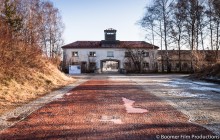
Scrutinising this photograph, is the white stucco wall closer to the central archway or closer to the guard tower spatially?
the central archway

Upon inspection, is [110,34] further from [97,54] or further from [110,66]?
[110,66]

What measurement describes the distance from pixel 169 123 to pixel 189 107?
278 cm

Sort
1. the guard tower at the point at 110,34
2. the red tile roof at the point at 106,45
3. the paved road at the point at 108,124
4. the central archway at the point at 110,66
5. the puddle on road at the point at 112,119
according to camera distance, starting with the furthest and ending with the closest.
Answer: the central archway at the point at 110,66
the red tile roof at the point at 106,45
the guard tower at the point at 110,34
the puddle on road at the point at 112,119
the paved road at the point at 108,124

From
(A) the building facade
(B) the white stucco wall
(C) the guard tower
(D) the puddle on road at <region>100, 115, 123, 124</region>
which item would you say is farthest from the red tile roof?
(D) the puddle on road at <region>100, 115, 123, 124</region>

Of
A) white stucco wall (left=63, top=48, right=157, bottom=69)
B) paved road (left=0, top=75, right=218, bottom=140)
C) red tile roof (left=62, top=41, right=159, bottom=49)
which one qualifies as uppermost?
red tile roof (left=62, top=41, right=159, bottom=49)

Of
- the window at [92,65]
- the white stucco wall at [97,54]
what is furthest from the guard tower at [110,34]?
the window at [92,65]

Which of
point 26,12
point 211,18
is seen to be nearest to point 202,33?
point 211,18

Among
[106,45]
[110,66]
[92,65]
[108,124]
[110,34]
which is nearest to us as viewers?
[108,124]

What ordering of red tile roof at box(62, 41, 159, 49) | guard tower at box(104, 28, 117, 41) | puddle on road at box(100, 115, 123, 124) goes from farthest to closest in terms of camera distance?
1. red tile roof at box(62, 41, 159, 49)
2. guard tower at box(104, 28, 117, 41)
3. puddle on road at box(100, 115, 123, 124)

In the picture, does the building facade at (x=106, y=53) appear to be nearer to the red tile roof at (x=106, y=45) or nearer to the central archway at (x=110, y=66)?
the red tile roof at (x=106, y=45)

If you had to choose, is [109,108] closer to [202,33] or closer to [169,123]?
[169,123]

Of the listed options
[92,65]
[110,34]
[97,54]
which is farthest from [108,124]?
[110,34]

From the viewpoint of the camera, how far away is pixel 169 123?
695cm

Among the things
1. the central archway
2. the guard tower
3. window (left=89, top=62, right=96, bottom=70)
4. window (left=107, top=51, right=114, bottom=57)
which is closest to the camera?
window (left=89, top=62, right=96, bottom=70)
